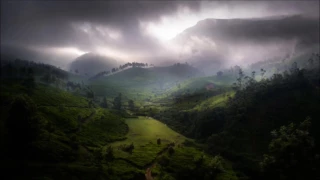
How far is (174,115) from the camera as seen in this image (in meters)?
199

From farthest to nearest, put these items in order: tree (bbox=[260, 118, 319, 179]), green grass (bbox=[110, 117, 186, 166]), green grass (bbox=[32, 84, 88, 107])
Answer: green grass (bbox=[32, 84, 88, 107]) < green grass (bbox=[110, 117, 186, 166]) < tree (bbox=[260, 118, 319, 179])

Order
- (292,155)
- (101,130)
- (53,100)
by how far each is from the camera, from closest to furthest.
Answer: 1. (292,155)
2. (101,130)
3. (53,100)

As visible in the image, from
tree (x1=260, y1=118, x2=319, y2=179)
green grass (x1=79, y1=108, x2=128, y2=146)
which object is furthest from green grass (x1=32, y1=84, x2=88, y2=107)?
tree (x1=260, y1=118, x2=319, y2=179)

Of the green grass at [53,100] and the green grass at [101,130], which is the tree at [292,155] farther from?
the green grass at [53,100]

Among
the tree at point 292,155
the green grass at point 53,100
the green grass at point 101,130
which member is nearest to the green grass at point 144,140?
the green grass at point 101,130

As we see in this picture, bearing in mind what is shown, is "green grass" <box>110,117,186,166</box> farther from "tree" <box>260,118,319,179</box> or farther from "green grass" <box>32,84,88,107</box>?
"tree" <box>260,118,319,179</box>

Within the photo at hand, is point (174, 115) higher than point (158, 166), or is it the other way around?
point (174, 115)

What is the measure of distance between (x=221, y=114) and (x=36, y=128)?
120m

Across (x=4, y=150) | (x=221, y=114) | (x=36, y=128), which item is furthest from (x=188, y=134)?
(x=4, y=150)

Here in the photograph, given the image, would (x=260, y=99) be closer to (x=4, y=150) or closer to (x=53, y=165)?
(x=53, y=165)

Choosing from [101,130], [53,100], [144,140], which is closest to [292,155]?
[144,140]

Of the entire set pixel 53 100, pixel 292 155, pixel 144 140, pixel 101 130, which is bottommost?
pixel 144 140

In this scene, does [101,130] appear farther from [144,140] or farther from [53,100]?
[53,100]

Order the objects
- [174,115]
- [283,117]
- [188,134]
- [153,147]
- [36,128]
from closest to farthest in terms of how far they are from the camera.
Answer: [36,128], [153,147], [283,117], [188,134], [174,115]
